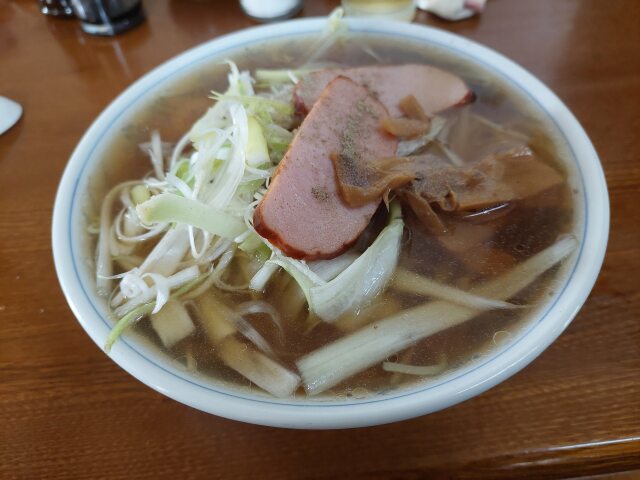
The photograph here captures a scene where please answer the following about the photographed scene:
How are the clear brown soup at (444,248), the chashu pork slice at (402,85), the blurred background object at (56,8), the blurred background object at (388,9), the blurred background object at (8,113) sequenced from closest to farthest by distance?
1. the clear brown soup at (444,248)
2. the chashu pork slice at (402,85)
3. the blurred background object at (8,113)
4. the blurred background object at (388,9)
5. the blurred background object at (56,8)

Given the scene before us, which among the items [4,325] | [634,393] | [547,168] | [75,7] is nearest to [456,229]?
[547,168]

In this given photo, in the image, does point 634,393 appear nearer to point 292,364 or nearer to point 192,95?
point 292,364

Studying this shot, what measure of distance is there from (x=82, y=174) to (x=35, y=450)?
1.78 feet

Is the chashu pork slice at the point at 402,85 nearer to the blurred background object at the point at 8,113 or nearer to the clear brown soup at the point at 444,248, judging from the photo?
the clear brown soup at the point at 444,248

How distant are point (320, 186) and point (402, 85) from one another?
16.9 inches

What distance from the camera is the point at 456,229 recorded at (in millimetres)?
984

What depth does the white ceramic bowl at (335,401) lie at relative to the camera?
0.71m

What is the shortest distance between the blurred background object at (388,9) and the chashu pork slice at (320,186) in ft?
2.27

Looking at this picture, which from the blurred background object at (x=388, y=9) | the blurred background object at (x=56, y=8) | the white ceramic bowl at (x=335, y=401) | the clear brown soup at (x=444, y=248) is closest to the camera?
the white ceramic bowl at (x=335, y=401)

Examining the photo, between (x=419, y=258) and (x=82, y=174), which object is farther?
(x=82, y=174)

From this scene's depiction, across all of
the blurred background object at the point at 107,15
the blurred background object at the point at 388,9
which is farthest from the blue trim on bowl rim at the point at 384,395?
the blurred background object at the point at 107,15

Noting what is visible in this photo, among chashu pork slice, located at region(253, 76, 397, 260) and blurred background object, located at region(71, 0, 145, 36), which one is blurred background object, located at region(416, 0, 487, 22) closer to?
chashu pork slice, located at region(253, 76, 397, 260)

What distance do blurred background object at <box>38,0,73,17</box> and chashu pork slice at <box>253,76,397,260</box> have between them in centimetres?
129

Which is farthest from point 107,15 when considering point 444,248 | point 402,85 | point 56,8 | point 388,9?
point 444,248
